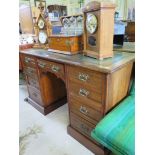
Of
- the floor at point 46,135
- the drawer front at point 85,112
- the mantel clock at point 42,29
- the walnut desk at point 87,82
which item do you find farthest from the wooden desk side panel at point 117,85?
the mantel clock at point 42,29

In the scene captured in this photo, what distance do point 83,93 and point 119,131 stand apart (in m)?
0.42

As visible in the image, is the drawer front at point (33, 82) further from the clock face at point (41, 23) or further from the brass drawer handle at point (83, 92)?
the brass drawer handle at point (83, 92)

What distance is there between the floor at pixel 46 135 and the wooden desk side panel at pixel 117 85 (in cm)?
59

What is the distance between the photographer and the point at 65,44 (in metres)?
1.47

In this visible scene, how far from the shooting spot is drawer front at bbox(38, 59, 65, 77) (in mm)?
1399

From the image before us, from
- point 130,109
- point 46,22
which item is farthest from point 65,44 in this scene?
point 130,109

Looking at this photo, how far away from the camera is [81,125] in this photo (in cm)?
147

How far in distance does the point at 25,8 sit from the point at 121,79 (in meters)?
2.42

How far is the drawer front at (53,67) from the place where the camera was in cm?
140

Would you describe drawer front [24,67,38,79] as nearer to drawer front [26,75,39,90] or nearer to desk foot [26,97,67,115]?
drawer front [26,75,39,90]

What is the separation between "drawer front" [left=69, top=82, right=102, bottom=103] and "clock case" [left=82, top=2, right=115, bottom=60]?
0.95 ft

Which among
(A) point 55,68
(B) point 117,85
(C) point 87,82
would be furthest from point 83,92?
(A) point 55,68
